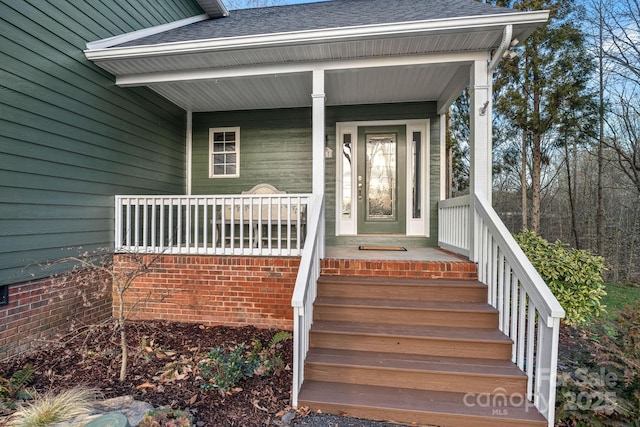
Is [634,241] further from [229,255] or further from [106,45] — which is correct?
[106,45]

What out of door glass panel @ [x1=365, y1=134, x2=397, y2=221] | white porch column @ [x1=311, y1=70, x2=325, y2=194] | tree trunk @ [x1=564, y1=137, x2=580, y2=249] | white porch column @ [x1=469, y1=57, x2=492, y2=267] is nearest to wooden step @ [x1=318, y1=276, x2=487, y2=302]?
white porch column @ [x1=469, y1=57, x2=492, y2=267]

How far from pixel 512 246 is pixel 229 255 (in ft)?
10.2

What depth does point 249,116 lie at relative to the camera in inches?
223

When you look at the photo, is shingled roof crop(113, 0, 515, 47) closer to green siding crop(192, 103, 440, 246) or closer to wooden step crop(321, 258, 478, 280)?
green siding crop(192, 103, 440, 246)

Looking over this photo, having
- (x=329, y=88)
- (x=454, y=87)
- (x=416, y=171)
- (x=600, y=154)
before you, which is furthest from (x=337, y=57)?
(x=600, y=154)

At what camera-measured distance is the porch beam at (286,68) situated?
3500mm

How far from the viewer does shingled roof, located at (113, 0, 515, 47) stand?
340 centimetres

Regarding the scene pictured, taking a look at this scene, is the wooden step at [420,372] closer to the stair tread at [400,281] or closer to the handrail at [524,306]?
the handrail at [524,306]

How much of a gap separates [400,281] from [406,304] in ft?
0.93

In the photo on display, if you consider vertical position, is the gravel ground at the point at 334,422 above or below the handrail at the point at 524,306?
below

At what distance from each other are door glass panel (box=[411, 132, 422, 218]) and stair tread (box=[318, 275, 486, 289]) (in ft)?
7.05

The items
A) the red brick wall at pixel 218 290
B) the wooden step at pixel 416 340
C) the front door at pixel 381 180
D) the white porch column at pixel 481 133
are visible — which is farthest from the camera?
the front door at pixel 381 180

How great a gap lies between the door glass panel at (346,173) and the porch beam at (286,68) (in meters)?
1.82

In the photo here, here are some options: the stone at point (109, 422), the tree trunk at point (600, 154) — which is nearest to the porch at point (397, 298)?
the stone at point (109, 422)
